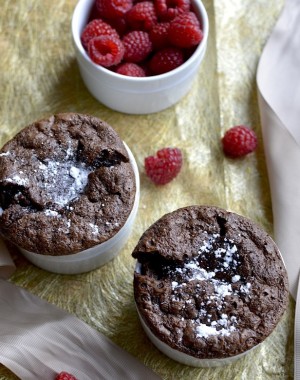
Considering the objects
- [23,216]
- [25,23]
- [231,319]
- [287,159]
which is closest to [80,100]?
[25,23]

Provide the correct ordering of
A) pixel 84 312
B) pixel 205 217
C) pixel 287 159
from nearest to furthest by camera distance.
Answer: pixel 205 217
pixel 84 312
pixel 287 159

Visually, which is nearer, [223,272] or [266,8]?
[223,272]

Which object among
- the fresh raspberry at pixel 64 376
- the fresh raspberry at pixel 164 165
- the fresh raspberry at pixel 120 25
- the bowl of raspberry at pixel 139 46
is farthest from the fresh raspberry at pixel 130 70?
the fresh raspberry at pixel 64 376

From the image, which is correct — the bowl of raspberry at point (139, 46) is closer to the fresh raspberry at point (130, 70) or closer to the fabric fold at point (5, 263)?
the fresh raspberry at point (130, 70)

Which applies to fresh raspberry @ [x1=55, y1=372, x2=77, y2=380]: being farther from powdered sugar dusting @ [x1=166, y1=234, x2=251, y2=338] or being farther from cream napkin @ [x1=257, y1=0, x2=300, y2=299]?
cream napkin @ [x1=257, y1=0, x2=300, y2=299]

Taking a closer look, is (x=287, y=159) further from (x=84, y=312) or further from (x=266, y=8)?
(x=84, y=312)
